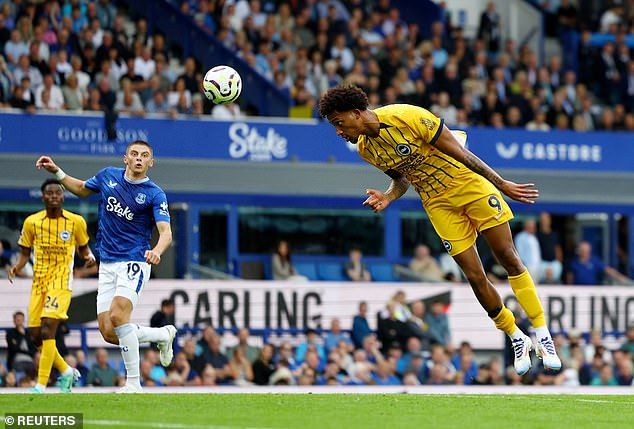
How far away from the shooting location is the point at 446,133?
1115cm

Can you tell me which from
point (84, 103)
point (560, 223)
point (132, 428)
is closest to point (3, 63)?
point (84, 103)

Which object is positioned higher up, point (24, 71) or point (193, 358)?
point (24, 71)

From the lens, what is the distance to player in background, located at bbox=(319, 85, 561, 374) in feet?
36.3

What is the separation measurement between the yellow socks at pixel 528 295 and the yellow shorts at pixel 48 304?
5.16m

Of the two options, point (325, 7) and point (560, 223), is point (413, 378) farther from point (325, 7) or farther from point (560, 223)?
point (325, 7)

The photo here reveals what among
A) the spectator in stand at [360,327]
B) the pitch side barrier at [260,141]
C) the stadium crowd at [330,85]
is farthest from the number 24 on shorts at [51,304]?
the spectator in stand at [360,327]

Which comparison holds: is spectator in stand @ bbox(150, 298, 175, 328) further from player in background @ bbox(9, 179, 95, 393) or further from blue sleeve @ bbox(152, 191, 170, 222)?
blue sleeve @ bbox(152, 191, 170, 222)

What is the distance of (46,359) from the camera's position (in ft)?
46.4

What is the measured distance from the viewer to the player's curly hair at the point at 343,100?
36.1 feet

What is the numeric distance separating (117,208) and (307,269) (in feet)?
35.9

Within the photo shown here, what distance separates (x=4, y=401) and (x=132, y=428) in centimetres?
265

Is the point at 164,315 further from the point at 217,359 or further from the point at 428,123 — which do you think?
the point at 428,123

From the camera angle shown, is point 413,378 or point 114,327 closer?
point 114,327

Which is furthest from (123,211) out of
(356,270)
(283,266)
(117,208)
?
(356,270)
